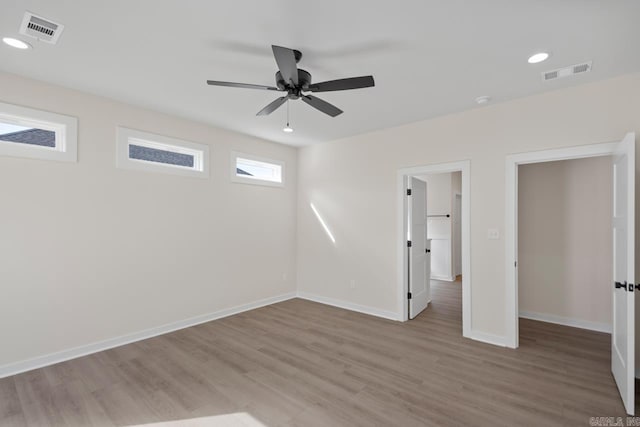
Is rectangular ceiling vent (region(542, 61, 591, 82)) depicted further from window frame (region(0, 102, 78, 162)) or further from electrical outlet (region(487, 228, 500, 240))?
window frame (region(0, 102, 78, 162))

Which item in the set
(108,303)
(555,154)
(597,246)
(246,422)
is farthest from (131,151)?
(597,246)

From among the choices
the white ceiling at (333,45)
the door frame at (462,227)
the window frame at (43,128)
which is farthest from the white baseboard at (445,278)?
the window frame at (43,128)

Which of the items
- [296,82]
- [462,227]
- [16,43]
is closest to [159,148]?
[16,43]

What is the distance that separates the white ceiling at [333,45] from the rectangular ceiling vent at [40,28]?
5 cm

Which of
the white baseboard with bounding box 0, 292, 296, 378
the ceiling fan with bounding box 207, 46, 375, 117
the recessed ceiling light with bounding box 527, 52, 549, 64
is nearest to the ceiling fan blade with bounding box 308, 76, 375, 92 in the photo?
the ceiling fan with bounding box 207, 46, 375, 117

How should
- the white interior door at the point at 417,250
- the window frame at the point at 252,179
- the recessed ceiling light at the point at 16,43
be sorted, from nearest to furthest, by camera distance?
the recessed ceiling light at the point at 16,43
the white interior door at the point at 417,250
the window frame at the point at 252,179

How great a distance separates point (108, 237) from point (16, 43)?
6.48 ft

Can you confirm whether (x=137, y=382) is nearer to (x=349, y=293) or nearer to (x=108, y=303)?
(x=108, y=303)

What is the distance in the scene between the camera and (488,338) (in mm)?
3598

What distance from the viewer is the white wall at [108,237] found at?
9.71 feet

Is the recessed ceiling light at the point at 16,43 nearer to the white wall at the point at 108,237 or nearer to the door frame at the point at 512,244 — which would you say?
the white wall at the point at 108,237

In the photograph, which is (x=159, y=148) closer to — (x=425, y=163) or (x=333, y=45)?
(x=333, y=45)

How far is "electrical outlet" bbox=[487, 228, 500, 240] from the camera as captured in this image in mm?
3582

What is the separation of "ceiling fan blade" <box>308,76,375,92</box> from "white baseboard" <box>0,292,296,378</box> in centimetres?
352
